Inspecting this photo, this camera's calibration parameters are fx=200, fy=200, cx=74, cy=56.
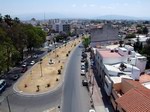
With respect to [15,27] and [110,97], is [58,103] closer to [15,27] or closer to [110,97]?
[110,97]

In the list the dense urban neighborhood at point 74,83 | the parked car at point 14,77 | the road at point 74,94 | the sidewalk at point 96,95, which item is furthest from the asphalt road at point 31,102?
the parked car at point 14,77

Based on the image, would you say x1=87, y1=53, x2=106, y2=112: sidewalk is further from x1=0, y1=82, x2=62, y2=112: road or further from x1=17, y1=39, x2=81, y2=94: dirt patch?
x1=17, y1=39, x2=81, y2=94: dirt patch

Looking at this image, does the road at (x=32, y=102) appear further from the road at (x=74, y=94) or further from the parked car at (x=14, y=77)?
the parked car at (x=14, y=77)

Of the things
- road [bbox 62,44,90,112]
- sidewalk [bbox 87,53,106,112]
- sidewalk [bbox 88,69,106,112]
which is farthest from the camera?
road [bbox 62,44,90,112]

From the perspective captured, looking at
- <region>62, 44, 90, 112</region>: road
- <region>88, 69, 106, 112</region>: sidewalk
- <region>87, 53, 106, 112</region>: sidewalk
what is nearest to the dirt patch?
<region>62, 44, 90, 112</region>: road

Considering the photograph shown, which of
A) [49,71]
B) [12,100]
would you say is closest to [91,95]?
[12,100]
